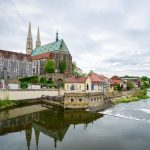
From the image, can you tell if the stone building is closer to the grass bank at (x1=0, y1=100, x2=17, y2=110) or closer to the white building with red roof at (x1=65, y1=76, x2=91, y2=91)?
the white building with red roof at (x1=65, y1=76, x2=91, y2=91)

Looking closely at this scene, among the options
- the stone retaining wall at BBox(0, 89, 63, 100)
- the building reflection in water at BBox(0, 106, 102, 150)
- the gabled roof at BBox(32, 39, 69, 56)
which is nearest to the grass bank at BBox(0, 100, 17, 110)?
the stone retaining wall at BBox(0, 89, 63, 100)

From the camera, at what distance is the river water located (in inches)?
928

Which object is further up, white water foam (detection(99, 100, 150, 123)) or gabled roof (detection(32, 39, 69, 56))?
gabled roof (detection(32, 39, 69, 56))

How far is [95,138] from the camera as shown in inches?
1031

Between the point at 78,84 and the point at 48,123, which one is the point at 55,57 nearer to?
the point at 78,84

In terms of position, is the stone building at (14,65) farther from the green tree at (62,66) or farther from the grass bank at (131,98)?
the grass bank at (131,98)

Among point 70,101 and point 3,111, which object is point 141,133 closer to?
point 70,101

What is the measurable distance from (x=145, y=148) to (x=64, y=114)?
69.8 feet

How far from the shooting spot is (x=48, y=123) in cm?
3431

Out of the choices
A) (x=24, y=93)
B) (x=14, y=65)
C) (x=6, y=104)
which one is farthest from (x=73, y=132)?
(x=14, y=65)

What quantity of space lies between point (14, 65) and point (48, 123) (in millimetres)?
64203

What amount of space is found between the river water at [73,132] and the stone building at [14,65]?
5091 centimetres

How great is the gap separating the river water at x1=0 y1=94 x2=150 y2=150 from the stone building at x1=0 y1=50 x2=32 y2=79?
5091 cm

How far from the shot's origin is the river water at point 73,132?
77.4 ft
